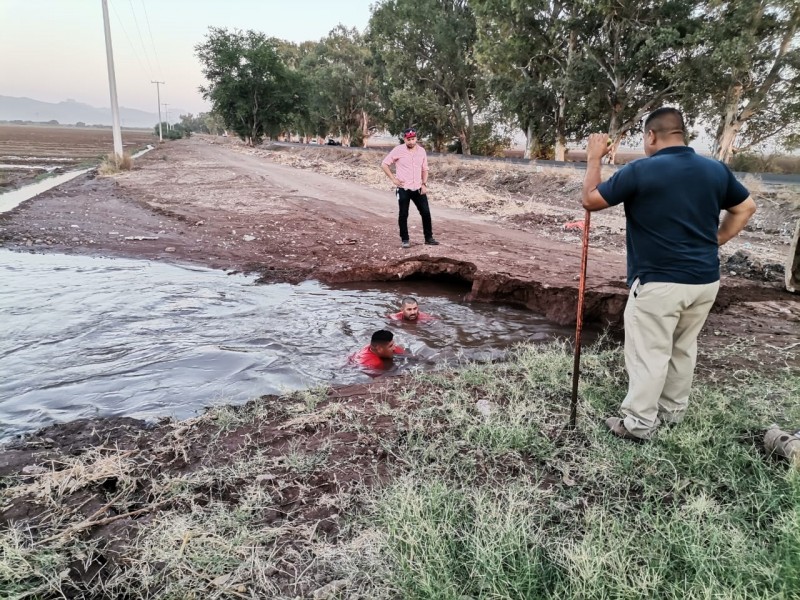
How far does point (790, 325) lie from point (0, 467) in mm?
7522

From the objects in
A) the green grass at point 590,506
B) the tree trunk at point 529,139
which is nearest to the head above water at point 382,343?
the green grass at point 590,506

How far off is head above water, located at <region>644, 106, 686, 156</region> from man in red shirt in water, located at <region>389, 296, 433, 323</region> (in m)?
3.96

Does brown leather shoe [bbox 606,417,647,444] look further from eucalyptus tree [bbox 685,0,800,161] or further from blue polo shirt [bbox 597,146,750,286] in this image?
eucalyptus tree [bbox 685,0,800,161]

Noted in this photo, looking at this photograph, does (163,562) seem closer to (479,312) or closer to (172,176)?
(479,312)

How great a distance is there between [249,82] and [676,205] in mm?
58486

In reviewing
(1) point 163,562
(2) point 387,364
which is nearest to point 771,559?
(1) point 163,562

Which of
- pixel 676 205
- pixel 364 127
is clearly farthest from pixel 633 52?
pixel 364 127

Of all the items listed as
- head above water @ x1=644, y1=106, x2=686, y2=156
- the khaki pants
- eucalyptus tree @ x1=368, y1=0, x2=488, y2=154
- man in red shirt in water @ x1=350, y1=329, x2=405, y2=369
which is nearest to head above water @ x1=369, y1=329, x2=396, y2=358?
man in red shirt in water @ x1=350, y1=329, x2=405, y2=369

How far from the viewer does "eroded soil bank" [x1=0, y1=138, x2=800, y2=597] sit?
8.96 feet

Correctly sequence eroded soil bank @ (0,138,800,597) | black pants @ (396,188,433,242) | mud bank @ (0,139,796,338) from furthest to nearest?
1. black pants @ (396,188,433,242)
2. mud bank @ (0,139,796,338)
3. eroded soil bank @ (0,138,800,597)

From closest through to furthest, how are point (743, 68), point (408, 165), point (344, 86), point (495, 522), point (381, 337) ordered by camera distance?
point (495, 522) < point (381, 337) < point (408, 165) < point (743, 68) < point (344, 86)

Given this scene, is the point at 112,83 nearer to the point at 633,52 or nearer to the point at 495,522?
the point at 633,52

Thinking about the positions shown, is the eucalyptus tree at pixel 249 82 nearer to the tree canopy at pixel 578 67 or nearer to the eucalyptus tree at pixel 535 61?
the tree canopy at pixel 578 67

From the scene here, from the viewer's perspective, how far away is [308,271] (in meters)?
8.73
